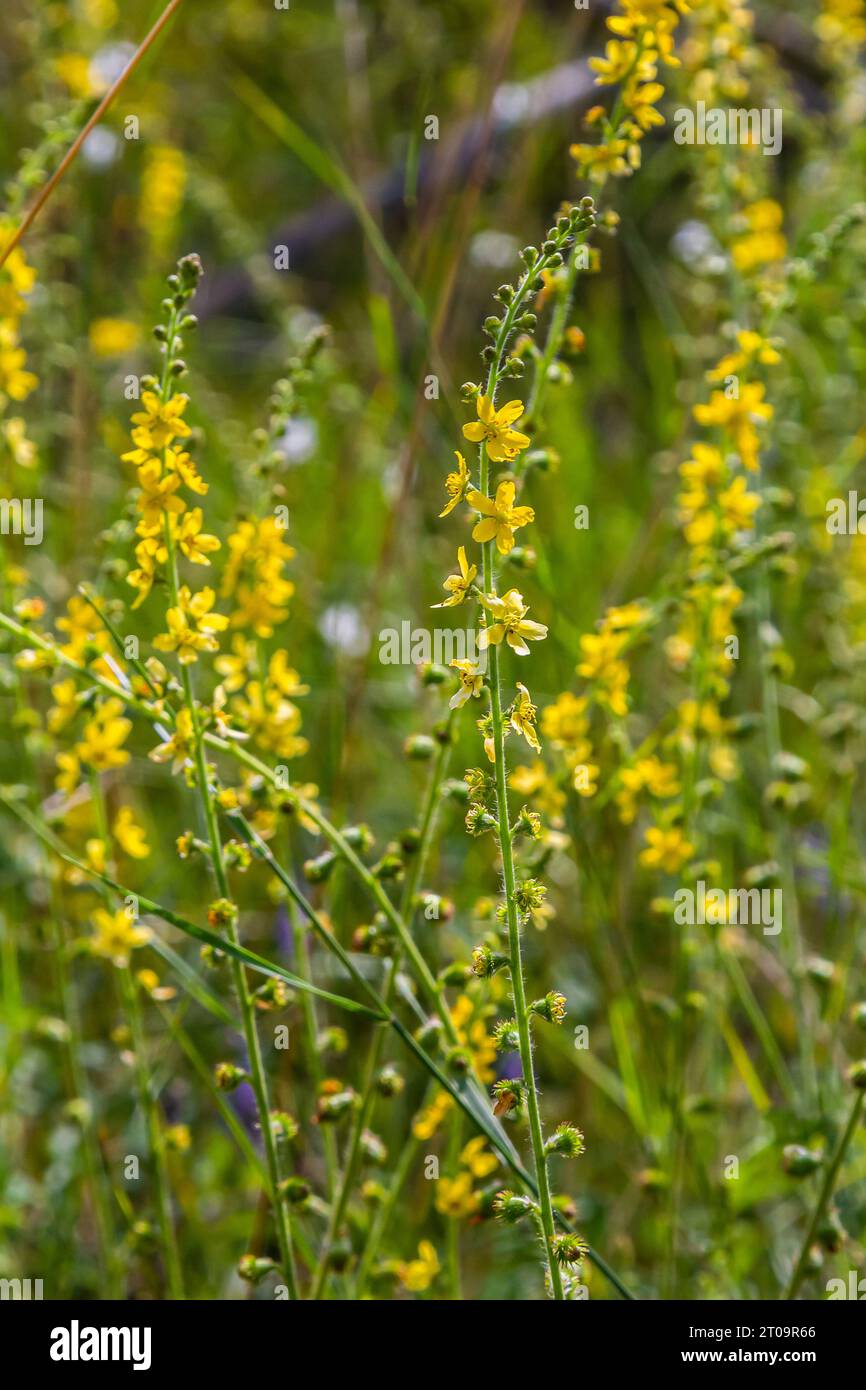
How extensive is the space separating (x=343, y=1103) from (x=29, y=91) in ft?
11.9

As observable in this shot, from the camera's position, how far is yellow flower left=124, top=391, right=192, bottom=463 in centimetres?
126

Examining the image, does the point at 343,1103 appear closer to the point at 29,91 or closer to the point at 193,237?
the point at 29,91

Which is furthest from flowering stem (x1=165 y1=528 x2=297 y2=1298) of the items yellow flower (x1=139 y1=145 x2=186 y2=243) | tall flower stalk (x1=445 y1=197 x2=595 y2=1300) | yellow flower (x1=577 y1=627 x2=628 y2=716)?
yellow flower (x1=139 y1=145 x2=186 y2=243)

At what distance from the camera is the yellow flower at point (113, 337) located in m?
3.83

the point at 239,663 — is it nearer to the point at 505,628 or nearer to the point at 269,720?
the point at 269,720

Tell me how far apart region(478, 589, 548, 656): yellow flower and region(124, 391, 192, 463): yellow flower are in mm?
375

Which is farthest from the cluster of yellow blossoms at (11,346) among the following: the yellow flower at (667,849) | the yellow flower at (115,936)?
the yellow flower at (667,849)

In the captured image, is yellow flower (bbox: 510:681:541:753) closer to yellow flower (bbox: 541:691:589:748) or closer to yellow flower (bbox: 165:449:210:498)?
yellow flower (bbox: 165:449:210:498)

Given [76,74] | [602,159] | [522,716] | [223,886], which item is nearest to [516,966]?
[522,716]

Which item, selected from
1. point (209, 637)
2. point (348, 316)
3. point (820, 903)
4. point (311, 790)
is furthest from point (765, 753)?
point (348, 316)

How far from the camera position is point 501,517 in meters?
1.12

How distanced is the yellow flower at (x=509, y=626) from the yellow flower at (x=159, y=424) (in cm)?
38

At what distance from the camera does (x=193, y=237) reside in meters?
5.55

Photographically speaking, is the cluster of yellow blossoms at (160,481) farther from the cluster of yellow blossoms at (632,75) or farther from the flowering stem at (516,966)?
the cluster of yellow blossoms at (632,75)
